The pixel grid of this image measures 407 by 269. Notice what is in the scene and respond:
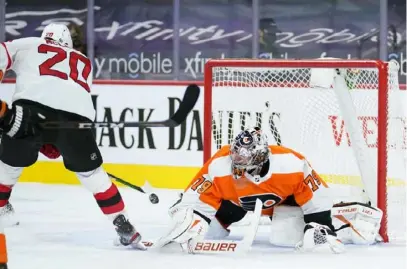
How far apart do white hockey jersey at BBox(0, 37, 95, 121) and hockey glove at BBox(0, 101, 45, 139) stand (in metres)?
0.37

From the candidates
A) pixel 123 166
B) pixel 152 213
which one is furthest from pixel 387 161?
pixel 123 166

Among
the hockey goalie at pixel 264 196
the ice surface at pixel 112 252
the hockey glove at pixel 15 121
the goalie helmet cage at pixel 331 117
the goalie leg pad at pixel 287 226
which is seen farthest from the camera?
the goalie helmet cage at pixel 331 117

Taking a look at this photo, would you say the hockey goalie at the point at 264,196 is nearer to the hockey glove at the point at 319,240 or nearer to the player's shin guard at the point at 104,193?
the hockey glove at the point at 319,240

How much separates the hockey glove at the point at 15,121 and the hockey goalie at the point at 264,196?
2.11 feet

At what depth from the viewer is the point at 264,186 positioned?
13.9 ft

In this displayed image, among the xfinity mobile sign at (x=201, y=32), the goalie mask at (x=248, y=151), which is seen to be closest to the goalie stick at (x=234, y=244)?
the goalie mask at (x=248, y=151)

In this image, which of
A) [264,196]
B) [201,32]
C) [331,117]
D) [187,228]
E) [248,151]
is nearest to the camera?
[248,151]

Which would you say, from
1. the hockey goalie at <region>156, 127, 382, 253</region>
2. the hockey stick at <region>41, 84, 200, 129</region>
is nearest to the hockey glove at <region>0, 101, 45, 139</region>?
the hockey stick at <region>41, 84, 200, 129</region>

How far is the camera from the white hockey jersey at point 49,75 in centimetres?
440

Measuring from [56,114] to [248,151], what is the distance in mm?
824

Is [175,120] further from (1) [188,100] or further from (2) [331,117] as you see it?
(2) [331,117]

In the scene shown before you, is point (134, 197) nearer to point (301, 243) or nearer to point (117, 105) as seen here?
point (117, 105)

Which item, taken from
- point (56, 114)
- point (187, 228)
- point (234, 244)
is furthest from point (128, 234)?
point (56, 114)

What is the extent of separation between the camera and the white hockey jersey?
173 inches
